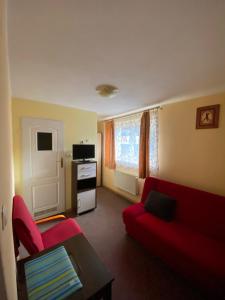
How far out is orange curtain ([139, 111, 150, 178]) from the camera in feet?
9.74

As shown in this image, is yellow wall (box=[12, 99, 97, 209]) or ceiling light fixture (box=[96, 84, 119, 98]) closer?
ceiling light fixture (box=[96, 84, 119, 98])

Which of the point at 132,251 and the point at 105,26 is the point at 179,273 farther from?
the point at 105,26

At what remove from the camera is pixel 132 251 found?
203cm

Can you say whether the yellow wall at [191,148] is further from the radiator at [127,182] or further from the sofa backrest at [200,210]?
the radiator at [127,182]

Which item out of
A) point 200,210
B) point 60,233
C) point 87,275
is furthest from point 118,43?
point 200,210

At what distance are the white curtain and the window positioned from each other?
1.42 ft

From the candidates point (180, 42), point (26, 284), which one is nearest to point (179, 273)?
point (26, 284)

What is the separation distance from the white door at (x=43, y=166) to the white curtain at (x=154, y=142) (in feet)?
6.18

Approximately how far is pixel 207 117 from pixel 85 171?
2407 mm

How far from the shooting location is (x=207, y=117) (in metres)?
2.18

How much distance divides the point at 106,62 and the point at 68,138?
2.02m

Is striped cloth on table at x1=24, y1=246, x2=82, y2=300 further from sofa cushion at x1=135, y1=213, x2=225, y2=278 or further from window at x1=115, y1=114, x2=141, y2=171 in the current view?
window at x1=115, y1=114, x2=141, y2=171

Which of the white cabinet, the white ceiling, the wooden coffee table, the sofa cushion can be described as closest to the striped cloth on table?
the wooden coffee table

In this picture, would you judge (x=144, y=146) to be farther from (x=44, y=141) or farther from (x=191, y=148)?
(x=44, y=141)
